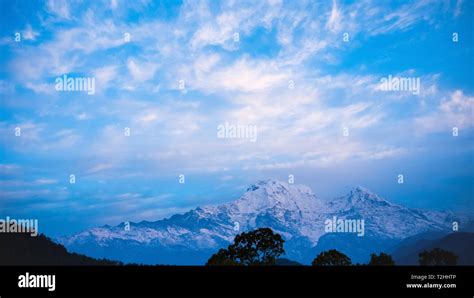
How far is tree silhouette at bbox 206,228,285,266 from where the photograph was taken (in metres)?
52.0

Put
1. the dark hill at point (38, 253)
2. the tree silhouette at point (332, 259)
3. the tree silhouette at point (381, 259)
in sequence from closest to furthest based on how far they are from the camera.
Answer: the tree silhouette at point (332, 259) → the tree silhouette at point (381, 259) → the dark hill at point (38, 253)

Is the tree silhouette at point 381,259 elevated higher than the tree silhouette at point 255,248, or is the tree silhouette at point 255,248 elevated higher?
the tree silhouette at point 255,248

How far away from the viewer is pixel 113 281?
Answer: 1756 centimetres

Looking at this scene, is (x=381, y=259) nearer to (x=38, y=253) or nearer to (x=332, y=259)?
(x=332, y=259)

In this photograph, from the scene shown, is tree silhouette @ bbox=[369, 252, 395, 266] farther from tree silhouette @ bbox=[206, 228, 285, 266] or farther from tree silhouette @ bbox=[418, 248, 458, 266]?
tree silhouette @ bbox=[206, 228, 285, 266]

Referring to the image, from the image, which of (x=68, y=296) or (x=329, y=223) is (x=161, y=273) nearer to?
(x=68, y=296)

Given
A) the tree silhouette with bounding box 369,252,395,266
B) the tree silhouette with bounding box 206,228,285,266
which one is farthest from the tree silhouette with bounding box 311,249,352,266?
the tree silhouette with bounding box 369,252,395,266

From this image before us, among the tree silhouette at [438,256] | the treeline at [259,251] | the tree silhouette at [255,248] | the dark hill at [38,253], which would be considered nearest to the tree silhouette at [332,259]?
the treeline at [259,251]

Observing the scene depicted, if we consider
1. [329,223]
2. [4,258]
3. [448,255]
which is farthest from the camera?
[4,258]

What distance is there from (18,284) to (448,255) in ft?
186

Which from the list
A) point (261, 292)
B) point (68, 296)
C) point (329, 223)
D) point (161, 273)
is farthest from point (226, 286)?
point (329, 223)

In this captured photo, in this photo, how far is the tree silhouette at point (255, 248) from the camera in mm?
52000

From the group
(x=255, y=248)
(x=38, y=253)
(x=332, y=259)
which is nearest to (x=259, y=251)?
(x=255, y=248)

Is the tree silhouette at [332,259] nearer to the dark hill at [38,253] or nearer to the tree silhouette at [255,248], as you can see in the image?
the tree silhouette at [255,248]
